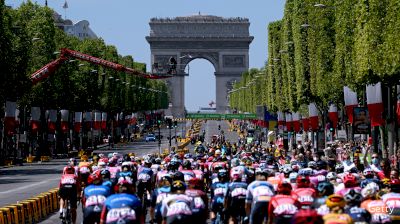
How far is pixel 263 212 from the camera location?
77.0 feet

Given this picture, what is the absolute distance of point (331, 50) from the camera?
6756cm

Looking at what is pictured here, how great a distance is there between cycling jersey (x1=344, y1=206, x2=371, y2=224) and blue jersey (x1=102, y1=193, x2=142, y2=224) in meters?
4.12

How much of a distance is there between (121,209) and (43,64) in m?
78.8

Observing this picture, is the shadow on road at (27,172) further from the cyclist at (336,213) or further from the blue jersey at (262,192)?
the cyclist at (336,213)

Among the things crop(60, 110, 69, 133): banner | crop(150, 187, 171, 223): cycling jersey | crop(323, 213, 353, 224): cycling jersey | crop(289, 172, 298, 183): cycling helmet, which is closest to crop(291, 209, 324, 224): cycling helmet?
crop(323, 213, 353, 224): cycling jersey

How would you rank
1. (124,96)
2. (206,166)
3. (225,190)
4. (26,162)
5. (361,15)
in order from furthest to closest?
(124,96), (26,162), (361,15), (206,166), (225,190)

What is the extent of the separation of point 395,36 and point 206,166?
347 inches

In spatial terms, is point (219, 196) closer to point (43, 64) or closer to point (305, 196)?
point (305, 196)

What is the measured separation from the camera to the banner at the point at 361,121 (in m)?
53.0

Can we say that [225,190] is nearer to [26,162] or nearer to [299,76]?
[299,76]

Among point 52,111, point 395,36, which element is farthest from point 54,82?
point 395,36

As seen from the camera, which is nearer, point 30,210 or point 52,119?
point 30,210

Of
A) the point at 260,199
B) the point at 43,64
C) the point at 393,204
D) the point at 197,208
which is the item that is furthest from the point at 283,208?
the point at 43,64

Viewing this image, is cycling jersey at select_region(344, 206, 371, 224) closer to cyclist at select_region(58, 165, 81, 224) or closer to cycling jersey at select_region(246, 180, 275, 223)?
cycling jersey at select_region(246, 180, 275, 223)
